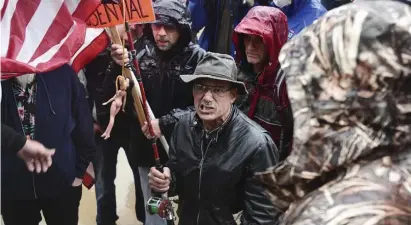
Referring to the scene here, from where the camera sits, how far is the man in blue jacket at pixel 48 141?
2633 mm

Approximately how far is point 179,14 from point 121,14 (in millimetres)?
621

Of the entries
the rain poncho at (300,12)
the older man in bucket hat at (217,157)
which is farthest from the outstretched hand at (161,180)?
the rain poncho at (300,12)

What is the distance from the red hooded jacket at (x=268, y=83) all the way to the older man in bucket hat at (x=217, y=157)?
371 mm

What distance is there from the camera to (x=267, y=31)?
3.32 meters

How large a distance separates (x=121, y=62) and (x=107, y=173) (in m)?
1.07

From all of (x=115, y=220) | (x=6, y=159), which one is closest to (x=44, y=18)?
(x=6, y=159)

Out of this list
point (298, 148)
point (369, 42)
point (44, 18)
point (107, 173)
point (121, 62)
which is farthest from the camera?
point (107, 173)

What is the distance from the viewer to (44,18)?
2.62 metres

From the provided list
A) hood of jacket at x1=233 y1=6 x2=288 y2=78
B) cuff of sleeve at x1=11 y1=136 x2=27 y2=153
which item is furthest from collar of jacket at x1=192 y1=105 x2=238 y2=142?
cuff of sleeve at x1=11 y1=136 x2=27 y2=153

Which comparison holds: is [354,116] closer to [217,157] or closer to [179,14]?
[217,157]

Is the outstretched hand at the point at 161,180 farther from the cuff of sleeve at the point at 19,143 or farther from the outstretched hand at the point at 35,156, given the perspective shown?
the cuff of sleeve at the point at 19,143

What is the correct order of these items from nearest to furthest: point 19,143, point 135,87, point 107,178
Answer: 1. point 19,143
2. point 135,87
3. point 107,178

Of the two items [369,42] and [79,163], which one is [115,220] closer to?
[79,163]

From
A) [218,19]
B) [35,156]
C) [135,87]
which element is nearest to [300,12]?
[218,19]
